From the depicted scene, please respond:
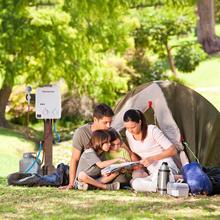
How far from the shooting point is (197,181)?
291 inches

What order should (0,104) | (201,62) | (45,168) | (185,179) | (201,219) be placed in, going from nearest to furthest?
(201,219)
(185,179)
(45,168)
(0,104)
(201,62)

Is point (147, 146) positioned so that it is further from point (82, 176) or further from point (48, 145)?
point (48, 145)

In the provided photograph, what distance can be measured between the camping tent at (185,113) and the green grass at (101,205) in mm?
2340

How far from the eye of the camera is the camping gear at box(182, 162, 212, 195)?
7.35 metres

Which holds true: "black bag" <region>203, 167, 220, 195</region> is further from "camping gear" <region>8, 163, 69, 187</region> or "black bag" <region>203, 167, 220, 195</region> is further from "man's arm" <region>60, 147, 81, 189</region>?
"camping gear" <region>8, 163, 69, 187</region>

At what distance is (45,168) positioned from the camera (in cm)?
967

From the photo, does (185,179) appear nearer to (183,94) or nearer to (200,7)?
(183,94)

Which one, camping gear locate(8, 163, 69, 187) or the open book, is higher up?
the open book

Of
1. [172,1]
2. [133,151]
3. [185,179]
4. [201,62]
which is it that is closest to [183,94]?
[133,151]

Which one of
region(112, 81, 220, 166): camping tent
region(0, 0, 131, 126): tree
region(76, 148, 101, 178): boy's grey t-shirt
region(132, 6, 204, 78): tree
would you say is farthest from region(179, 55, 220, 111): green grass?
region(76, 148, 101, 178): boy's grey t-shirt

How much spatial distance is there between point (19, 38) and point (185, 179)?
11.3m

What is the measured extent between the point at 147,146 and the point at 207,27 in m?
20.8

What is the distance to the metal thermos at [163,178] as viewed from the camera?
749cm

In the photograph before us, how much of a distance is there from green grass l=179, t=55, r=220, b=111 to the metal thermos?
1499 centimetres
